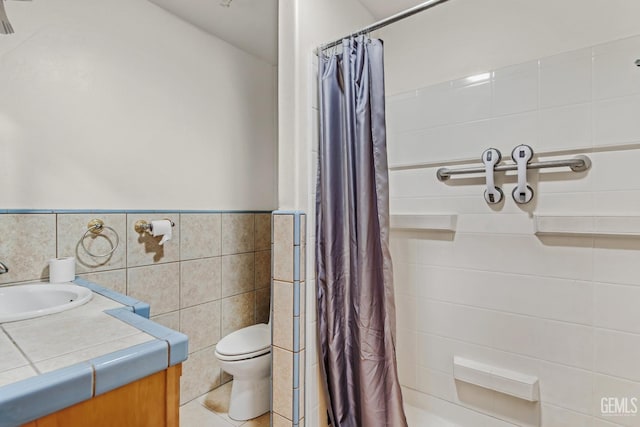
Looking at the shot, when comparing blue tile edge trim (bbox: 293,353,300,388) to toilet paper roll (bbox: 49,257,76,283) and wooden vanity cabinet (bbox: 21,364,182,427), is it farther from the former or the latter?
toilet paper roll (bbox: 49,257,76,283)

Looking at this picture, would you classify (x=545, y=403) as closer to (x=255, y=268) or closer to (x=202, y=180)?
(x=255, y=268)

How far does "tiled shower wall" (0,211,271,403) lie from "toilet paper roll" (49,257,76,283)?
0.11 metres

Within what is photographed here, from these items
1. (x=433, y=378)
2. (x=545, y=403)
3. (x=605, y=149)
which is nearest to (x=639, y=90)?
(x=605, y=149)

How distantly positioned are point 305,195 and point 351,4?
A: 1.19m

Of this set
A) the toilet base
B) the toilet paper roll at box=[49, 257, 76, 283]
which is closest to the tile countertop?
the toilet paper roll at box=[49, 257, 76, 283]

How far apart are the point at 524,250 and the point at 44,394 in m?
1.78

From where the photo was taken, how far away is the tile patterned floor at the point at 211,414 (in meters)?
1.85

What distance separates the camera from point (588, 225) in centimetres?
141

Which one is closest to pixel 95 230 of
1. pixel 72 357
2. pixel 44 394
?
pixel 72 357

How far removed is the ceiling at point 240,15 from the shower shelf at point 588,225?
1.48 m

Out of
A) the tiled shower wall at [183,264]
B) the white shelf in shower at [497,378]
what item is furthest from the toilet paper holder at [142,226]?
the white shelf in shower at [497,378]

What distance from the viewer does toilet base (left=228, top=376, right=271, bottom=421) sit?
1887 millimetres

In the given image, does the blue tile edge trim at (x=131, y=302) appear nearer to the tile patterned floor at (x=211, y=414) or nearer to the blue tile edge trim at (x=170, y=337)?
the blue tile edge trim at (x=170, y=337)

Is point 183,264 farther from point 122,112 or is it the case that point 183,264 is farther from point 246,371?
point 122,112
